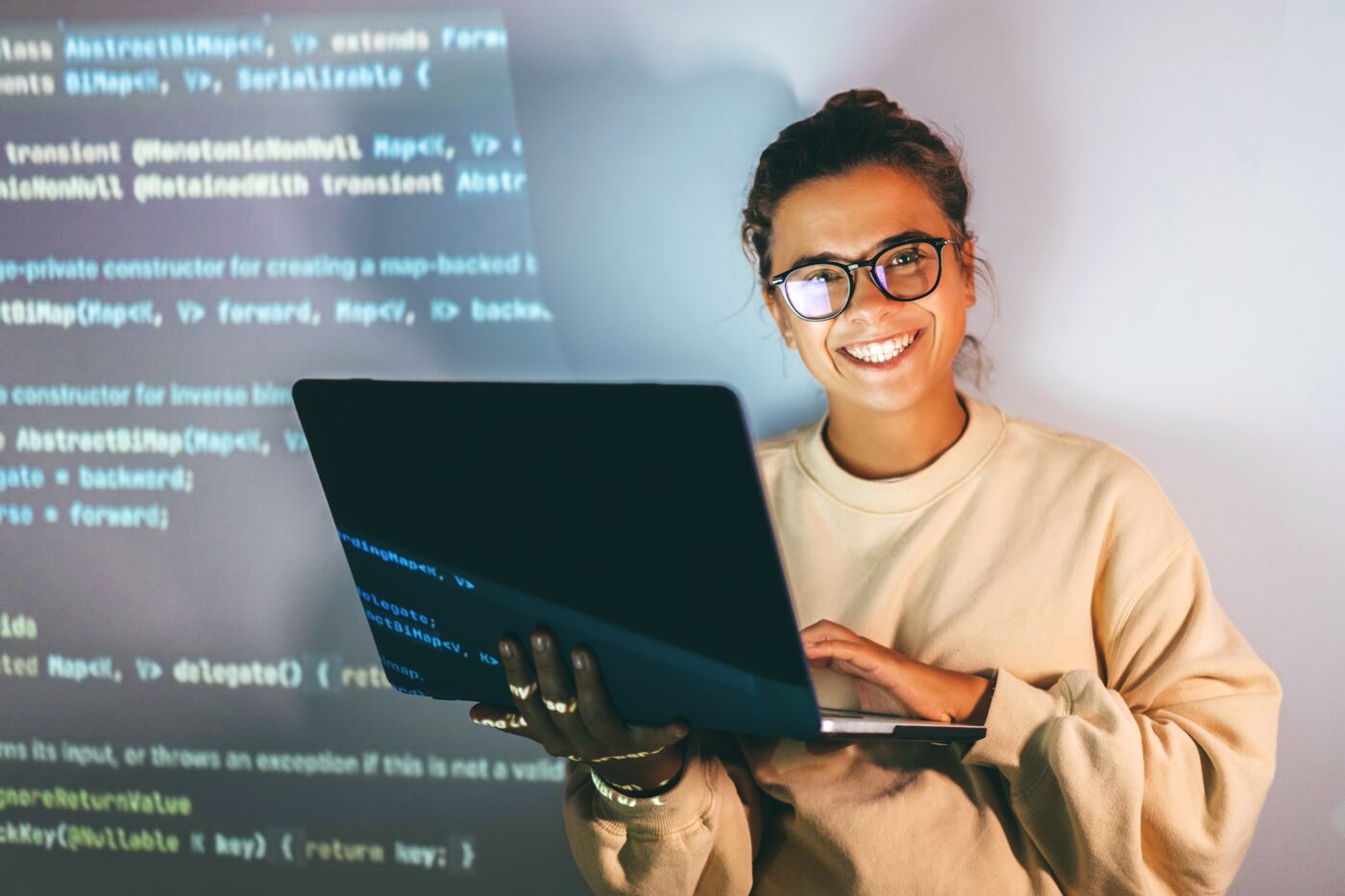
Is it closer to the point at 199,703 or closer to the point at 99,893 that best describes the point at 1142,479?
the point at 199,703

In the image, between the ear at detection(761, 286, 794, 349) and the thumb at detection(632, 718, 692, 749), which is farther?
the ear at detection(761, 286, 794, 349)

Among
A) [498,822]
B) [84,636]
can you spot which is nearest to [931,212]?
[498,822]

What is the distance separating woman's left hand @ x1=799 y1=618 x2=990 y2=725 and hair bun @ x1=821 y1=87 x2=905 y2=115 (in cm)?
62

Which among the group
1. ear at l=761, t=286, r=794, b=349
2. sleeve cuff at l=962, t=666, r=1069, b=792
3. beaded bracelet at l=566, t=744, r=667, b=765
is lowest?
sleeve cuff at l=962, t=666, r=1069, b=792

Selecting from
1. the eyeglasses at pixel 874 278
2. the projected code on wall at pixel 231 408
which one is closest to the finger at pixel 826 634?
the eyeglasses at pixel 874 278

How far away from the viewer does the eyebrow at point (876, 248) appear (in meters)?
1.21

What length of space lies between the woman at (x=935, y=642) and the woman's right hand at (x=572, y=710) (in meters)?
0.04

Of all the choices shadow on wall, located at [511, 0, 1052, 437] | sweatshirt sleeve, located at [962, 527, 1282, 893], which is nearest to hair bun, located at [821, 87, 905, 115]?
shadow on wall, located at [511, 0, 1052, 437]

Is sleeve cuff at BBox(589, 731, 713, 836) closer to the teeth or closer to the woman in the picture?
the woman

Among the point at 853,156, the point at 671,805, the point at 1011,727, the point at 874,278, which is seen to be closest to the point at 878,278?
the point at 874,278

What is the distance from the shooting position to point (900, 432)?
1298 mm

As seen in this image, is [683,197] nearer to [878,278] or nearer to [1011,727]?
[878,278]

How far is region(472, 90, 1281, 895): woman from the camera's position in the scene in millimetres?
1119

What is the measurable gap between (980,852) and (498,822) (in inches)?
33.1
